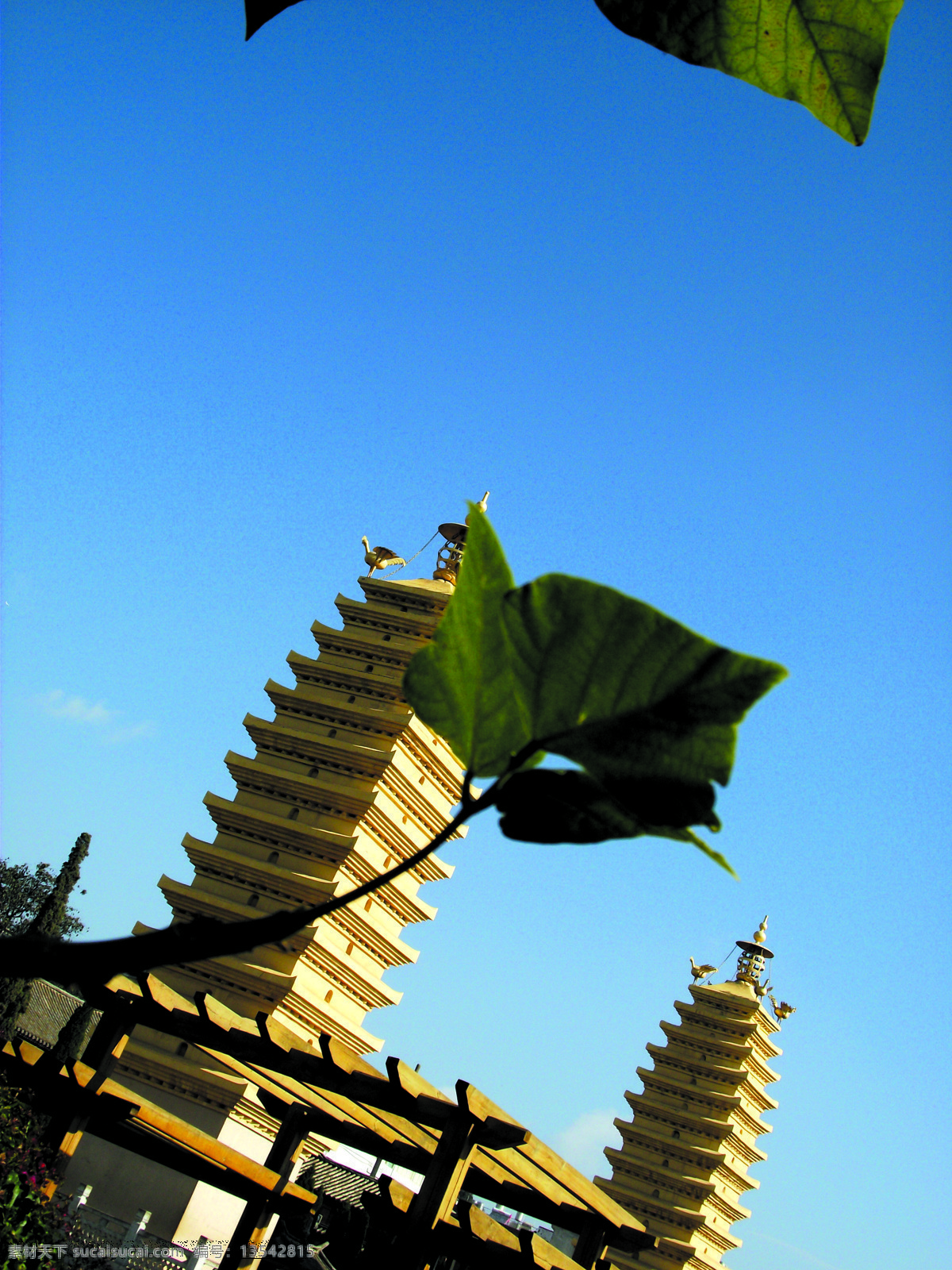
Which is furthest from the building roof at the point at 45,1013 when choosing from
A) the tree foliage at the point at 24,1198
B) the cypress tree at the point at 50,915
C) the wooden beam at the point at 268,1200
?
the tree foliage at the point at 24,1198

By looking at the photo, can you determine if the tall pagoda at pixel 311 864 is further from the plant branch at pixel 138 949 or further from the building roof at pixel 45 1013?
the plant branch at pixel 138 949

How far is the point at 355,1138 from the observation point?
294 inches

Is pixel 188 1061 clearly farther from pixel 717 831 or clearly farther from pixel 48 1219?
pixel 717 831

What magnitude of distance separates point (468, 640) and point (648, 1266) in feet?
67.7

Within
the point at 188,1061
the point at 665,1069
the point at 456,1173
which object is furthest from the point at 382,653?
the point at 665,1069

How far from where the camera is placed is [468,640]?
38 centimetres

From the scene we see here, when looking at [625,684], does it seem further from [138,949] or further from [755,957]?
[755,957]

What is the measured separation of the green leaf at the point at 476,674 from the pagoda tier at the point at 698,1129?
2007 centimetres

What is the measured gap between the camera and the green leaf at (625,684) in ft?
1.12

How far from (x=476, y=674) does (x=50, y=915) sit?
55.3ft

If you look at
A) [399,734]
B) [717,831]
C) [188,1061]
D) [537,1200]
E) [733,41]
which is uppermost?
[399,734]

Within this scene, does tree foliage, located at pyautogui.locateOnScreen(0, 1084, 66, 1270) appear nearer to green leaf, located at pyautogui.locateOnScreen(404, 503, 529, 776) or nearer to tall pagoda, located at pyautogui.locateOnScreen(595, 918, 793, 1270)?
green leaf, located at pyautogui.locateOnScreen(404, 503, 529, 776)

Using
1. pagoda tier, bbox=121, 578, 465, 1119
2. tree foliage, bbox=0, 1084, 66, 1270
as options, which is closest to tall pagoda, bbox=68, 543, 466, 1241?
pagoda tier, bbox=121, 578, 465, 1119

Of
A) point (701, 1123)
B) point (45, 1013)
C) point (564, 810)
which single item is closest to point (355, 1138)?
point (564, 810)
